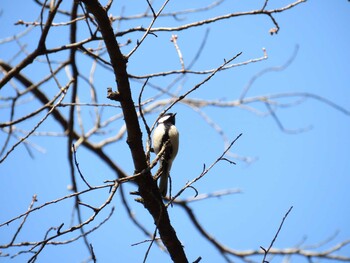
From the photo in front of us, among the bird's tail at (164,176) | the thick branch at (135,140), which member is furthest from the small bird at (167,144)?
the thick branch at (135,140)

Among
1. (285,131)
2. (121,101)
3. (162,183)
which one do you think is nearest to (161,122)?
(162,183)

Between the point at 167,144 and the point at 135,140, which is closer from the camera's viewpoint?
the point at 135,140

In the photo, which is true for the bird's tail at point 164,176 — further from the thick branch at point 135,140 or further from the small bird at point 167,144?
the thick branch at point 135,140

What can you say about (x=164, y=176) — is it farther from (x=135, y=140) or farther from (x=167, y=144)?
(x=135, y=140)

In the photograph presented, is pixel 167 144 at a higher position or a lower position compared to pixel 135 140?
higher

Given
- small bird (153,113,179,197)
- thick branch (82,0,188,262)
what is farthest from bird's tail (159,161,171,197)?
thick branch (82,0,188,262)

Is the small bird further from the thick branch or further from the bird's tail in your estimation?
the thick branch

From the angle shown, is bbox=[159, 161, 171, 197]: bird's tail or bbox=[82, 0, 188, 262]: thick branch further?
bbox=[159, 161, 171, 197]: bird's tail

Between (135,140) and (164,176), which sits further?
(164,176)

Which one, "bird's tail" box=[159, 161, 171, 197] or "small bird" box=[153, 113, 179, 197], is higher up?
"small bird" box=[153, 113, 179, 197]

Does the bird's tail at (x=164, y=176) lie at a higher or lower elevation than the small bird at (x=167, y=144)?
lower

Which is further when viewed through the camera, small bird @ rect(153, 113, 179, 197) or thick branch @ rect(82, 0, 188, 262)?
small bird @ rect(153, 113, 179, 197)

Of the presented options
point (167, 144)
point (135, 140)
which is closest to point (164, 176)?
point (167, 144)

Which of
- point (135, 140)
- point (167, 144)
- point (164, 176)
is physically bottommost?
point (135, 140)
